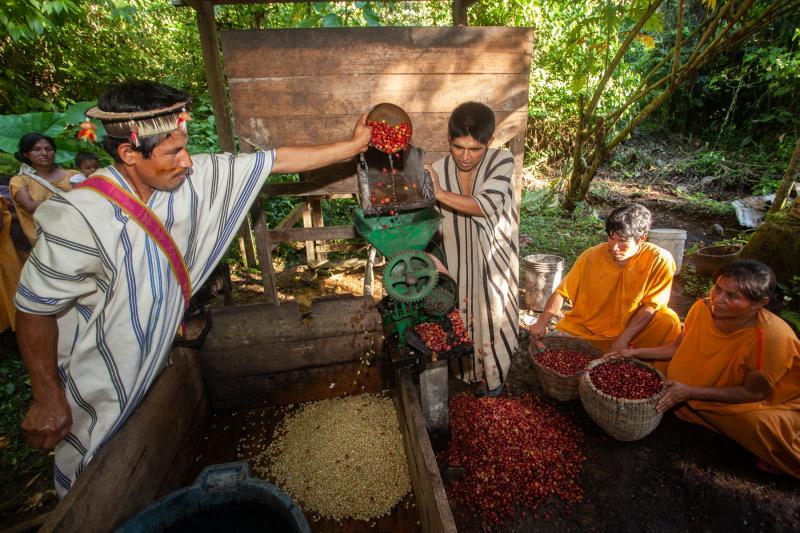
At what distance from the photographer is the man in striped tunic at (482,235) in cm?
227

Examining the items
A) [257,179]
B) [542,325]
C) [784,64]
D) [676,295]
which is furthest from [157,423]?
[784,64]

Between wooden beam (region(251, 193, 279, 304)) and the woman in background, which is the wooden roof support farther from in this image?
the woman in background

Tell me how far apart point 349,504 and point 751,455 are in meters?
2.67

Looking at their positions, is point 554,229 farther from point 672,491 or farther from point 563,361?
point 672,491

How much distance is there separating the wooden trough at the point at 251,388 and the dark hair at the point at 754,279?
2029mm

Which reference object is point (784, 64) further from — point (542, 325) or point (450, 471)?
point (450, 471)

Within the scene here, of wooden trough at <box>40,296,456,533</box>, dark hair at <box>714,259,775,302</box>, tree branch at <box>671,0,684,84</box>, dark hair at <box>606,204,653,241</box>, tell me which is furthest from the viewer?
tree branch at <box>671,0,684,84</box>

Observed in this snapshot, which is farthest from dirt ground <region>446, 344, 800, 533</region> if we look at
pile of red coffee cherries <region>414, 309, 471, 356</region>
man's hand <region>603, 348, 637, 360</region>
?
pile of red coffee cherries <region>414, 309, 471, 356</region>

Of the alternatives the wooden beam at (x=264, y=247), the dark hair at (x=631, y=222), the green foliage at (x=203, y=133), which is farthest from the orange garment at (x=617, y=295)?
the green foliage at (x=203, y=133)

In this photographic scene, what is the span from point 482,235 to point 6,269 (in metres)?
4.41

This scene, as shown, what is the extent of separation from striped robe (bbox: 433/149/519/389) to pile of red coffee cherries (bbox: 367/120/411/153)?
0.46 meters

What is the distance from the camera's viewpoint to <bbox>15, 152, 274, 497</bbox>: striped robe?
135 cm

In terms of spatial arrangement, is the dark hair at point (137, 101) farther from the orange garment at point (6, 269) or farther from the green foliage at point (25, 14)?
the green foliage at point (25, 14)

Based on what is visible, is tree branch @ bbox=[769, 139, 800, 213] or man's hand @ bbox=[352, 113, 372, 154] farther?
tree branch @ bbox=[769, 139, 800, 213]
